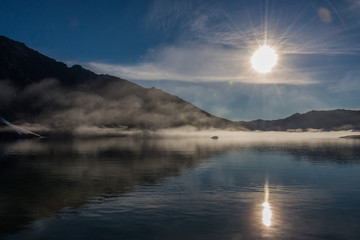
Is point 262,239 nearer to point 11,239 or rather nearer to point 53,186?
point 11,239

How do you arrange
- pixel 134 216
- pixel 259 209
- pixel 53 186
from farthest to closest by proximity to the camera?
pixel 53 186 → pixel 259 209 → pixel 134 216

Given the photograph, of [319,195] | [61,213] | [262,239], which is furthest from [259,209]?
[61,213]

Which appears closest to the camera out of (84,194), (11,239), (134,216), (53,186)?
(11,239)

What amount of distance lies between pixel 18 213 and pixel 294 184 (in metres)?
40.9

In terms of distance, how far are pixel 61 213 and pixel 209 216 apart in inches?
592

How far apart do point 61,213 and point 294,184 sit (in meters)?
37.1

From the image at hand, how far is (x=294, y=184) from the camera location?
50.9m

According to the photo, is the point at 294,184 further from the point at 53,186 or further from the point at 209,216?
the point at 53,186

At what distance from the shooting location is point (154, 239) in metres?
23.6

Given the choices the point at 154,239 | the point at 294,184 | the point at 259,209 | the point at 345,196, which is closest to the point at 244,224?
the point at 259,209

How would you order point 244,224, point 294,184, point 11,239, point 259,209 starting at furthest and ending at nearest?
point 294,184, point 259,209, point 244,224, point 11,239

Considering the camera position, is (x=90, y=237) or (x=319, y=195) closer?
(x=90, y=237)

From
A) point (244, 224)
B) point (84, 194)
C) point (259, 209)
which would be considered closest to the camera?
point (244, 224)

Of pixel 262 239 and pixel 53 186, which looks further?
pixel 53 186
